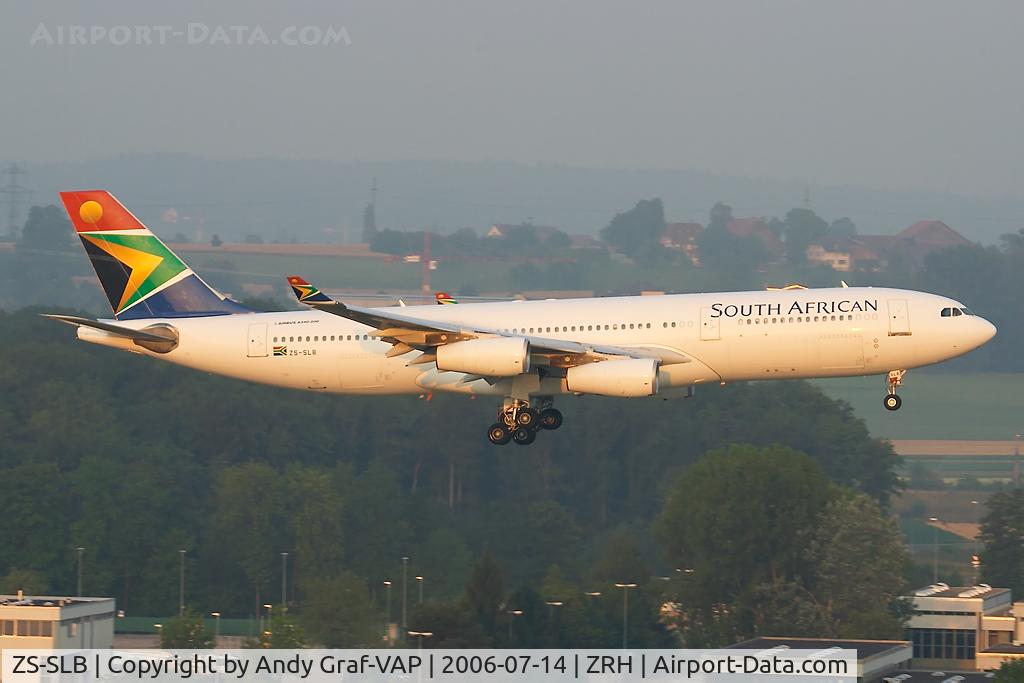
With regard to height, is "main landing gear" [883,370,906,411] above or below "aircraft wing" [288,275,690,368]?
below

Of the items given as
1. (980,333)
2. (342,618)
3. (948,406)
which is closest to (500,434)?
(980,333)

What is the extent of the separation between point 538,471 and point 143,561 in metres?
41.3

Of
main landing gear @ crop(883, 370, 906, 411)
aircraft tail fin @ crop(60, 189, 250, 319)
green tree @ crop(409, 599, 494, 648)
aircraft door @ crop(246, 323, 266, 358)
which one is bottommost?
green tree @ crop(409, 599, 494, 648)

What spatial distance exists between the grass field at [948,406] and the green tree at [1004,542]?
143 ft

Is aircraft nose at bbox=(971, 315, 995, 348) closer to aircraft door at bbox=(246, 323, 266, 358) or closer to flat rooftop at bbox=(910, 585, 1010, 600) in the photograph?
aircraft door at bbox=(246, 323, 266, 358)

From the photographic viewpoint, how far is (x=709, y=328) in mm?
56562

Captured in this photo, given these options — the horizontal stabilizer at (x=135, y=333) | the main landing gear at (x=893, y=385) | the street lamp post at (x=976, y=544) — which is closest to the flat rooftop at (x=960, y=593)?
the street lamp post at (x=976, y=544)

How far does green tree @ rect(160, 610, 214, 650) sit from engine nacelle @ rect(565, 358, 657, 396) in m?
41.2

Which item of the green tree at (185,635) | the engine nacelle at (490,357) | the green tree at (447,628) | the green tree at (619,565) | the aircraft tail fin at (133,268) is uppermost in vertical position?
the aircraft tail fin at (133,268)

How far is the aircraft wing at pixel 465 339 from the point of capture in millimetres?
55688

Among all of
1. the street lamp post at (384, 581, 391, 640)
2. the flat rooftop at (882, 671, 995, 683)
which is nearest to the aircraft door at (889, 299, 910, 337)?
the flat rooftop at (882, 671, 995, 683)

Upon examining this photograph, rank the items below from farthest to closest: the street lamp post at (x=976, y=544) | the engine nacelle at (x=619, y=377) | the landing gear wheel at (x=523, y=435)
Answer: the street lamp post at (x=976, y=544), the landing gear wheel at (x=523, y=435), the engine nacelle at (x=619, y=377)

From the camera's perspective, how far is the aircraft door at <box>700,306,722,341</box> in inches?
2224

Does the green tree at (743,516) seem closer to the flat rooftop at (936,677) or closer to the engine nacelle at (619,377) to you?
the flat rooftop at (936,677)
